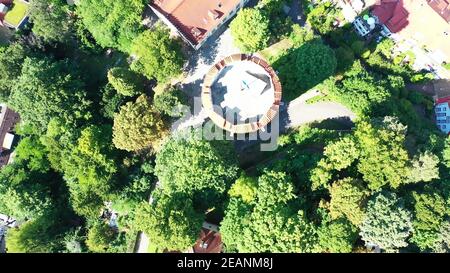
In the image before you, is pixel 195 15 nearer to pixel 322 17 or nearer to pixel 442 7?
pixel 322 17

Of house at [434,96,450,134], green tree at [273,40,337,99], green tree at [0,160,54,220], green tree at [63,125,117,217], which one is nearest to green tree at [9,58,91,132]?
green tree at [63,125,117,217]

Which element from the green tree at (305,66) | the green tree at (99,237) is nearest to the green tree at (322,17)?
the green tree at (305,66)

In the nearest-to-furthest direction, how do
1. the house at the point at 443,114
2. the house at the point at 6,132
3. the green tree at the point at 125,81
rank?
the green tree at the point at 125,81
the house at the point at 6,132
the house at the point at 443,114

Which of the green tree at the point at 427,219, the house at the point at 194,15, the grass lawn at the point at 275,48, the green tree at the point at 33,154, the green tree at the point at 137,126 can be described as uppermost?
the house at the point at 194,15

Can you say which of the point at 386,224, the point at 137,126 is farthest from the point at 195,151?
the point at 386,224

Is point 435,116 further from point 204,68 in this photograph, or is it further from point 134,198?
point 134,198

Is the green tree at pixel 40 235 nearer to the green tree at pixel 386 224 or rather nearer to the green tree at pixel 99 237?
the green tree at pixel 99 237
